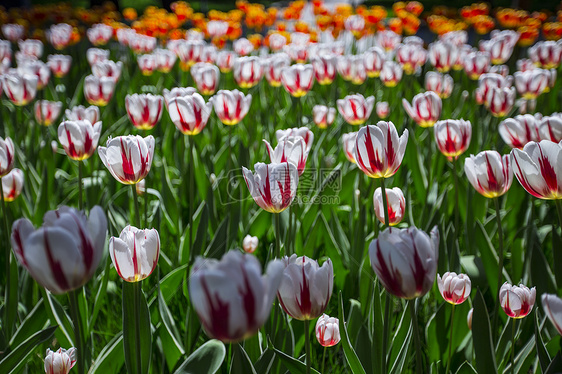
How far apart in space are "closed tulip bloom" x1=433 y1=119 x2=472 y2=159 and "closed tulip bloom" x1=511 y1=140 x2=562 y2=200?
0.50m

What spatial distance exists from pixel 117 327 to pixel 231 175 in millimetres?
841

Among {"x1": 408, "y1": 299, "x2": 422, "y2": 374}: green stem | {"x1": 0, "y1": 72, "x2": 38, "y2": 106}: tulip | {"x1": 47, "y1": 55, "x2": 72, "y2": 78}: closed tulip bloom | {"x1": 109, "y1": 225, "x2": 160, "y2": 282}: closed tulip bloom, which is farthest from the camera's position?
{"x1": 47, "y1": 55, "x2": 72, "y2": 78}: closed tulip bloom

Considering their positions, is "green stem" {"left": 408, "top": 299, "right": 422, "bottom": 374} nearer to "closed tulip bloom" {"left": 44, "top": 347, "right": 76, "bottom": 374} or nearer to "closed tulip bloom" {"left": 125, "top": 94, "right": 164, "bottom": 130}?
"closed tulip bloom" {"left": 44, "top": 347, "right": 76, "bottom": 374}

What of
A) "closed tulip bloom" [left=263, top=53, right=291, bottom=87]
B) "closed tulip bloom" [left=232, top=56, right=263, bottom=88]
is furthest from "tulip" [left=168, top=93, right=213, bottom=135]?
"closed tulip bloom" [left=263, top=53, right=291, bottom=87]

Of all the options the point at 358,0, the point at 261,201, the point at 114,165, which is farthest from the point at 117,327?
the point at 358,0

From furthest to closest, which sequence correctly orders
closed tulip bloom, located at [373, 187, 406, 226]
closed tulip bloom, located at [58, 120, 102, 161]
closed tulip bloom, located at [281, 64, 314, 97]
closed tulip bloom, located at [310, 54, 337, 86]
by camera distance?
closed tulip bloom, located at [310, 54, 337, 86], closed tulip bloom, located at [281, 64, 314, 97], closed tulip bloom, located at [58, 120, 102, 161], closed tulip bloom, located at [373, 187, 406, 226]

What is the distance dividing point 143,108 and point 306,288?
1208mm

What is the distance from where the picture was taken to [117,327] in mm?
1746

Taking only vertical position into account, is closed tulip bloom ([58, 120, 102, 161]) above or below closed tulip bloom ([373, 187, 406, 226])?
above

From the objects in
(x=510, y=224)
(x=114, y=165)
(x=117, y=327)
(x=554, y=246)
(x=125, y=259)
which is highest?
(x=114, y=165)

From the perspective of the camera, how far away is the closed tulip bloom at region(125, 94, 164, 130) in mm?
1878

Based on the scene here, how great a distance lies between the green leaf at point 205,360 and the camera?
3.58 ft

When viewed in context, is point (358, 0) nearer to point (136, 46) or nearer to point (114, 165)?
point (136, 46)

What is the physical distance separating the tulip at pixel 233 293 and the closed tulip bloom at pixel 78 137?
104 cm
